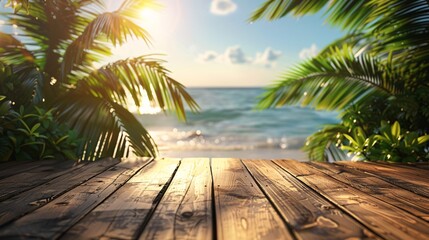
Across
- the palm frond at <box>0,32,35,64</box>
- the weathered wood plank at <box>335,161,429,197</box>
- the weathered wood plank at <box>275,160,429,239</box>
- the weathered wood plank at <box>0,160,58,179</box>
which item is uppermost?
the palm frond at <box>0,32,35,64</box>

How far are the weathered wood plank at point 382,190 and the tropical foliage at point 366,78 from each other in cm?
118

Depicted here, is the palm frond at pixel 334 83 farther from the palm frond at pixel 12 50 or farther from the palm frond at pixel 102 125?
the palm frond at pixel 12 50

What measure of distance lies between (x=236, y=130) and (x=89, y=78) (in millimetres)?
15807

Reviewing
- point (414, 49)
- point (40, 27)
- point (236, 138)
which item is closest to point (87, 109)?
point (40, 27)

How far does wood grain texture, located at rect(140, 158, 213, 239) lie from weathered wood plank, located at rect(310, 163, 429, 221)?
0.80 meters

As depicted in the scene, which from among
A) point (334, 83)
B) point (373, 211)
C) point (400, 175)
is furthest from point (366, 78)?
point (373, 211)

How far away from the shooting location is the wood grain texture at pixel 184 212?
122cm

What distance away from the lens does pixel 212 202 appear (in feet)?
5.24

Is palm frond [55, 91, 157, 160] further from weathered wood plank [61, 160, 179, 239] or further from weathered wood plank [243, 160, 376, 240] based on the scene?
weathered wood plank [243, 160, 376, 240]

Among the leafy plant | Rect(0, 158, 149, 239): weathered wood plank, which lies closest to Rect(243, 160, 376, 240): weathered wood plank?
Rect(0, 158, 149, 239): weathered wood plank

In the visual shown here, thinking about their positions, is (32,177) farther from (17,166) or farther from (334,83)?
(334,83)

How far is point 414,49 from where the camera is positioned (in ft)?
14.2

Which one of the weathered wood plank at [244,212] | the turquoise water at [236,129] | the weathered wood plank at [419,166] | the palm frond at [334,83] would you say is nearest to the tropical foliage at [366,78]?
the palm frond at [334,83]

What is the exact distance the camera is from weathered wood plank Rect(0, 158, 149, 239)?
1.22 meters
